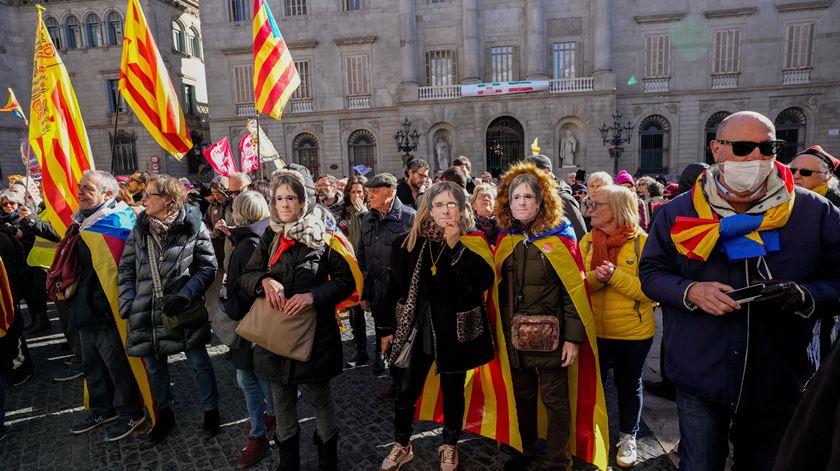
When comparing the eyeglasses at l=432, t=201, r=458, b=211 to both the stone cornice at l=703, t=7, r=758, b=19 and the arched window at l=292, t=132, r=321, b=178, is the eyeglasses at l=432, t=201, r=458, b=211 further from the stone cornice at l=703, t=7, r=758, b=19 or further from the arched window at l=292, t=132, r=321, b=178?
the stone cornice at l=703, t=7, r=758, b=19

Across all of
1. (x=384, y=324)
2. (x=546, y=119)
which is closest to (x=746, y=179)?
(x=384, y=324)

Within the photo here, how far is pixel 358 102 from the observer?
82.3 feet

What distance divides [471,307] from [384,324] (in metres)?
0.62

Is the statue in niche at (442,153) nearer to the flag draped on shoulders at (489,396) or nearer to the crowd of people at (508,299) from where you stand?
the crowd of people at (508,299)

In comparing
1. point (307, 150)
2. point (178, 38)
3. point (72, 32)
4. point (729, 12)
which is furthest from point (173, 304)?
point (72, 32)

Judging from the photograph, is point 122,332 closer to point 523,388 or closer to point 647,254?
point 523,388

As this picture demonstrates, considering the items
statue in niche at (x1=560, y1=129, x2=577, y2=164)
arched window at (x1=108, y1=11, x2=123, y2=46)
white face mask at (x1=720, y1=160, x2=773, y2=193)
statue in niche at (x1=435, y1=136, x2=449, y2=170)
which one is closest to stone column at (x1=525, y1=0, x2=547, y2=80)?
statue in niche at (x1=560, y1=129, x2=577, y2=164)

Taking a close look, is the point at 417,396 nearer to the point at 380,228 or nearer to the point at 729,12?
the point at 380,228

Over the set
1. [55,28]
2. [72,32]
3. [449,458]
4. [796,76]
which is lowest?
[449,458]

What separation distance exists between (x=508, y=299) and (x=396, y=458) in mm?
1346

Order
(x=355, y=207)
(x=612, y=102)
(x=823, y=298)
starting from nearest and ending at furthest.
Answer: (x=823, y=298) < (x=355, y=207) < (x=612, y=102)

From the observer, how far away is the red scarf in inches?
130

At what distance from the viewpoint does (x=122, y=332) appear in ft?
12.7

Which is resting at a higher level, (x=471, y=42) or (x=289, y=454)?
(x=471, y=42)
